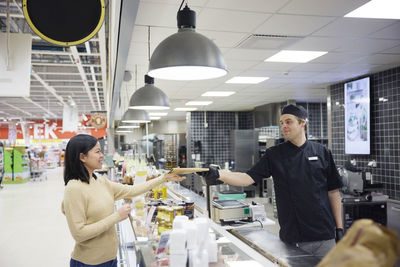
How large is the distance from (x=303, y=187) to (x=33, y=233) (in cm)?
594

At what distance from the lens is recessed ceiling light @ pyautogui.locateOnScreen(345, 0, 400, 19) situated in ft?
11.5

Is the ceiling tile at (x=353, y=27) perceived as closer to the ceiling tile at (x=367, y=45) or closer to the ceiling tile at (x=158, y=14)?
the ceiling tile at (x=367, y=45)

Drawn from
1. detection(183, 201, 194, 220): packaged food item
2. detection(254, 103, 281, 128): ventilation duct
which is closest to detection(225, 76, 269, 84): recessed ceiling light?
detection(254, 103, 281, 128): ventilation duct

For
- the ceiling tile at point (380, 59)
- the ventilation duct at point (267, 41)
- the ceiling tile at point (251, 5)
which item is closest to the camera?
the ceiling tile at point (251, 5)

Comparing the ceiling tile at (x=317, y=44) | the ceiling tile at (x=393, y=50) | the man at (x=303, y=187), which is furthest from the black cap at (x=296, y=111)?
the ceiling tile at (x=393, y=50)

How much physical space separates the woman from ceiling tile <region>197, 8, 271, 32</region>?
2.15 metres

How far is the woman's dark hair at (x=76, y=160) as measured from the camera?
228cm

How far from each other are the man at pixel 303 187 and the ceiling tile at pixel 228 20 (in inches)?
56.5

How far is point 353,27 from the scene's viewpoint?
4.21 meters

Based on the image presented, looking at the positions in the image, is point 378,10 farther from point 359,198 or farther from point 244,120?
point 244,120

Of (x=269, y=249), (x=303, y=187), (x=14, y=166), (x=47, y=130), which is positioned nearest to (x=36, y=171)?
(x=14, y=166)

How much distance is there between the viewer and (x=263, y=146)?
41.0ft

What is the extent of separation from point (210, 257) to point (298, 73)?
6.00m

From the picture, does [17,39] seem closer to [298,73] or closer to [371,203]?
[298,73]
